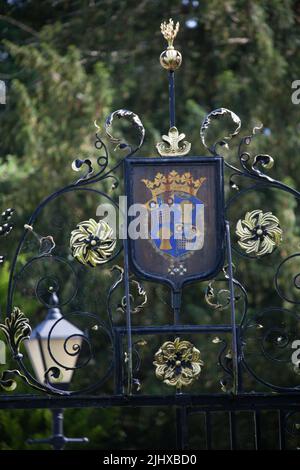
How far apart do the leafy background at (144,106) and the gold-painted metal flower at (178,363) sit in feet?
18.0

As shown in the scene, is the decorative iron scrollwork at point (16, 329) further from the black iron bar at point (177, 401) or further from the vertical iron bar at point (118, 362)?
the vertical iron bar at point (118, 362)

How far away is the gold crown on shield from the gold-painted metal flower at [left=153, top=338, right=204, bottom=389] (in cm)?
90

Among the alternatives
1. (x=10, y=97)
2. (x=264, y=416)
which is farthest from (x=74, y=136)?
(x=264, y=416)

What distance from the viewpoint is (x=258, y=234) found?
677 cm

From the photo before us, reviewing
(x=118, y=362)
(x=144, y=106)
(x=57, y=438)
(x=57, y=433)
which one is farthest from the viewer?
(x=144, y=106)

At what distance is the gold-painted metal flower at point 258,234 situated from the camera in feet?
22.2

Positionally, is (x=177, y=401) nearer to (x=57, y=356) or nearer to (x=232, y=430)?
(x=232, y=430)

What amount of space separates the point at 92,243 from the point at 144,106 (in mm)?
8252

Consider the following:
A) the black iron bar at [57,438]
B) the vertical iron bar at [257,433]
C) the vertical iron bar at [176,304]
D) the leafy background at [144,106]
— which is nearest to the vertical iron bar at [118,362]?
the vertical iron bar at [176,304]

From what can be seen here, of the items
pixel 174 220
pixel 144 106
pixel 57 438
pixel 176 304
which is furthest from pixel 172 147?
pixel 144 106

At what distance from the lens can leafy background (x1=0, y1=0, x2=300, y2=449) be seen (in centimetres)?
1314

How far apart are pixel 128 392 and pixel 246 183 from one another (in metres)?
7.47

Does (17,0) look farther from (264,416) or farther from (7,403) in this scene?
(7,403)

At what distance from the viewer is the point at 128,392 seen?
21.7ft
